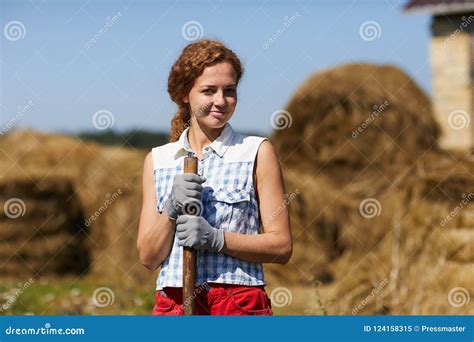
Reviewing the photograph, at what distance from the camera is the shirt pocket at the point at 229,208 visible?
277 centimetres

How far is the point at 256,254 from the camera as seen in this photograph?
273cm

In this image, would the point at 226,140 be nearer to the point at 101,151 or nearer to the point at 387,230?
the point at 387,230

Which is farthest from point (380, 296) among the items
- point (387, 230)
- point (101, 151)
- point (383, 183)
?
point (101, 151)

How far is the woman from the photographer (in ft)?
9.02

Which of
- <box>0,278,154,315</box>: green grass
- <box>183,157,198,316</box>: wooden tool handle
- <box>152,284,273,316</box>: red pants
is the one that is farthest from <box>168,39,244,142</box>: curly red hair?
<box>0,278,154,315</box>: green grass

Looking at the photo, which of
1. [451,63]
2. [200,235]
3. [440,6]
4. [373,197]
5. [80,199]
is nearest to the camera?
[200,235]

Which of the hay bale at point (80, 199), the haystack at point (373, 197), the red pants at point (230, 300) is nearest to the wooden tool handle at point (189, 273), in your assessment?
the red pants at point (230, 300)

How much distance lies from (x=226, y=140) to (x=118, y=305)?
4065mm

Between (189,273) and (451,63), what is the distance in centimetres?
797

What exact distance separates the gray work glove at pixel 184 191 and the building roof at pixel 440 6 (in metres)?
7.25

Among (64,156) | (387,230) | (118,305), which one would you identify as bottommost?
(118,305)

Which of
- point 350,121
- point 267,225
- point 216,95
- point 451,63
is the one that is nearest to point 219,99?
point 216,95

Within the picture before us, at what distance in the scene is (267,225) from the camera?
277 centimetres

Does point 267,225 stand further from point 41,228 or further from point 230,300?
point 41,228
